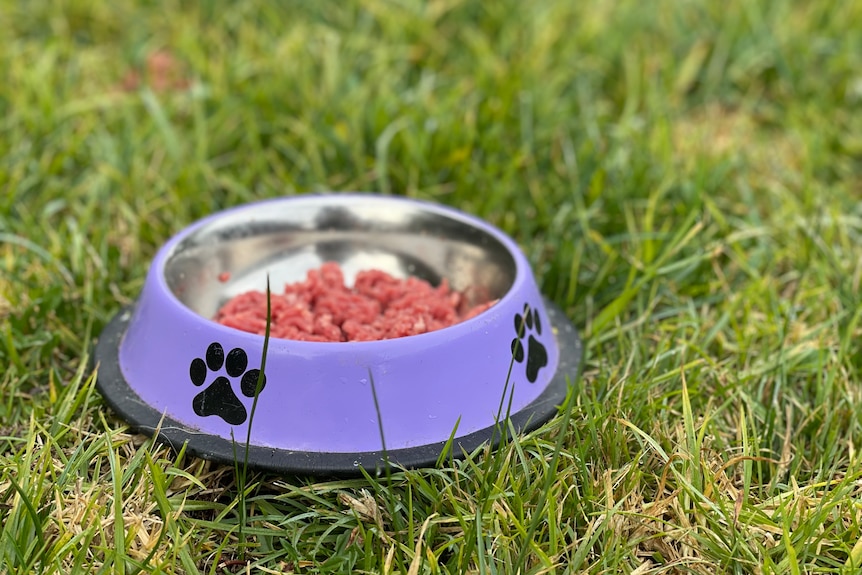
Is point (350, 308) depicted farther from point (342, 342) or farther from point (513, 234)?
point (513, 234)

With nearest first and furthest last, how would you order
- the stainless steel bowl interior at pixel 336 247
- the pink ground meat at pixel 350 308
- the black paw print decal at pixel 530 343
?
the black paw print decal at pixel 530 343
the pink ground meat at pixel 350 308
the stainless steel bowl interior at pixel 336 247

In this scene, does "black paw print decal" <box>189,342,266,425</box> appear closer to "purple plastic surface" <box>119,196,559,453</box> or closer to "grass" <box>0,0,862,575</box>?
"purple plastic surface" <box>119,196,559,453</box>

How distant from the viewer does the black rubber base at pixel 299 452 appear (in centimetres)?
170

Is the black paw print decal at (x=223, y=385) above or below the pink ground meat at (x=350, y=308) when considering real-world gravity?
above

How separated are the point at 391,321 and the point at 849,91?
2.35 meters

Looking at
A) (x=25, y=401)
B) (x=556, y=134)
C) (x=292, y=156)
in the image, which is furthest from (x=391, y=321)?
(x=556, y=134)

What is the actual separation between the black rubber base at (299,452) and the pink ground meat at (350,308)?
0.82 feet

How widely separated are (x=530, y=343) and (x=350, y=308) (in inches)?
18.0

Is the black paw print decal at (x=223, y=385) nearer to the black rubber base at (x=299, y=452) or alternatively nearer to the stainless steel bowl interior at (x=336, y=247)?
the black rubber base at (x=299, y=452)

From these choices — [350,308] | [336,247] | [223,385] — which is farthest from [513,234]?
[223,385]

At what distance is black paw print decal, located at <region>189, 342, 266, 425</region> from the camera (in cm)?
176

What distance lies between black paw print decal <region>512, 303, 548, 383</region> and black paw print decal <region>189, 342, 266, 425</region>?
522mm

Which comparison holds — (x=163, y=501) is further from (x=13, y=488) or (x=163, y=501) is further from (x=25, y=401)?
(x=25, y=401)

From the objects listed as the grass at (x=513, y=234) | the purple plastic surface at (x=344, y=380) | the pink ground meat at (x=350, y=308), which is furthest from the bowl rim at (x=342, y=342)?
the grass at (x=513, y=234)
